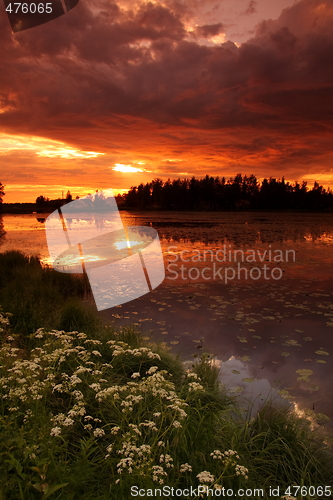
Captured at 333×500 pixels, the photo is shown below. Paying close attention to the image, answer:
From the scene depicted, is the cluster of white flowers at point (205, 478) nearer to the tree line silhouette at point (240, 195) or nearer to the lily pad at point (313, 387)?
the lily pad at point (313, 387)

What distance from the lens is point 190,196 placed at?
4072 inches

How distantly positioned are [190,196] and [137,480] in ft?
337

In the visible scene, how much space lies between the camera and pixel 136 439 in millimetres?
2916

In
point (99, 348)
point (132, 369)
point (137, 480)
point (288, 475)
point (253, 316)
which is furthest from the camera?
point (253, 316)

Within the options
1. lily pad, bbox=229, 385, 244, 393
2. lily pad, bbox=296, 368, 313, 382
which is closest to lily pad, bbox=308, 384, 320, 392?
lily pad, bbox=296, 368, 313, 382

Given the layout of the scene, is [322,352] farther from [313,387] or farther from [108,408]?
[108,408]

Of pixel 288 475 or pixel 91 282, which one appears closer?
pixel 288 475

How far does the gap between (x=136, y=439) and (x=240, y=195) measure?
10607 cm

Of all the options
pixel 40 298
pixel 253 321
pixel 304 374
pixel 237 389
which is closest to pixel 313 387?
pixel 304 374

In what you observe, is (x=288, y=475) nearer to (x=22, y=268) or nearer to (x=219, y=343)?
(x=219, y=343)

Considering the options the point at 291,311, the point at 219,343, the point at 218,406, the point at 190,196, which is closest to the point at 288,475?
the point at 218,406

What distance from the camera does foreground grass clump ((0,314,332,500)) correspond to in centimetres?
270

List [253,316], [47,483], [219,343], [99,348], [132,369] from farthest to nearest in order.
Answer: [253,316], [219,343], [99,348], [132,369], [47,483]

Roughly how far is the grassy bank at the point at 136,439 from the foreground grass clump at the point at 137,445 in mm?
12
